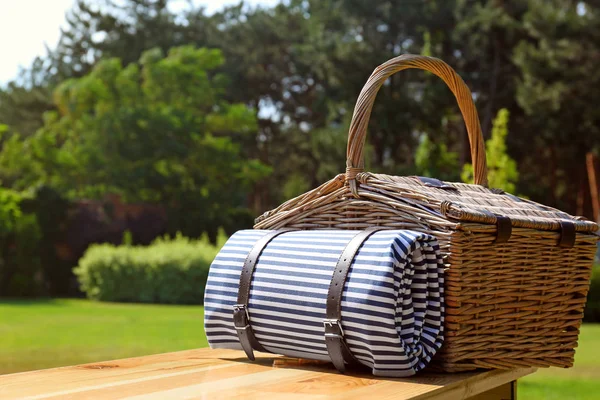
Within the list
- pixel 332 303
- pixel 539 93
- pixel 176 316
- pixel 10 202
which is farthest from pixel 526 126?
pixel 332 303

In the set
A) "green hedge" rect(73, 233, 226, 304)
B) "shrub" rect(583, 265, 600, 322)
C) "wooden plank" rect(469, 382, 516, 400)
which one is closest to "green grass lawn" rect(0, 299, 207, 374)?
"green hedge" rect(73, 233, 226, 304)

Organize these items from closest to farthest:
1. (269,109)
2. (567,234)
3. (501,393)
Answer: (567,234)
(501,393)
(269,109)

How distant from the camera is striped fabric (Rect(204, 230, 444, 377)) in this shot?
4.64 ft

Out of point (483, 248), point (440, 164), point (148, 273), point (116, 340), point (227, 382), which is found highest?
point (440, 164)

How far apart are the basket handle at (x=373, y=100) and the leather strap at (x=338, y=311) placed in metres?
0.22

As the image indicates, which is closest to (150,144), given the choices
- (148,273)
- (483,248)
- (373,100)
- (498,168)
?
(148,273)

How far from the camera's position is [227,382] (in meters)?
1.44

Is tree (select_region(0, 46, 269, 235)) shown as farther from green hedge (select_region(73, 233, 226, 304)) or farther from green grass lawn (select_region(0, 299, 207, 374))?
green grass lawn (select_region(0, 299, 207, 374))

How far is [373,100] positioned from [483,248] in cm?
45

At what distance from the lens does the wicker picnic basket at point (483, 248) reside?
152 centimetres

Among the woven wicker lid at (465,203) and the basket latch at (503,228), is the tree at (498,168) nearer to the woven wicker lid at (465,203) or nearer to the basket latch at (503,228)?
the woven wicker lid at (465,203)

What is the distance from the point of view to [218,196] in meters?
23.0

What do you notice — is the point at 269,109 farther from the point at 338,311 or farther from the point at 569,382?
the point at 338,311

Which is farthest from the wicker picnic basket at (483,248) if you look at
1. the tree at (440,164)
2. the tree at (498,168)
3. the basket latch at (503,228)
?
the tree at (440,164)
